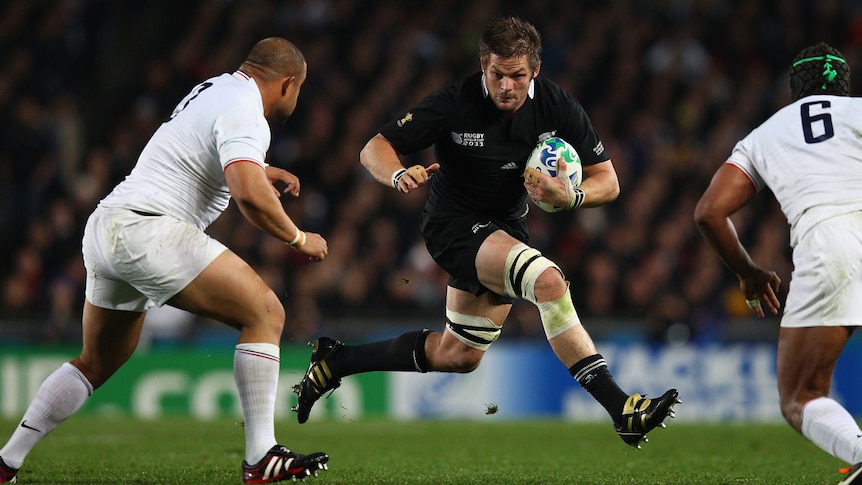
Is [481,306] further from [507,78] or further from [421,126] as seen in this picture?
[507,78]

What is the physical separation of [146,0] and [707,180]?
978cm

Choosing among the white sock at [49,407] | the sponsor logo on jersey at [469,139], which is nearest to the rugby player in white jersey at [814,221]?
the sponsor logo on jersey at [469,139]

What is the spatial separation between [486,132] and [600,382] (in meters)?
1.64

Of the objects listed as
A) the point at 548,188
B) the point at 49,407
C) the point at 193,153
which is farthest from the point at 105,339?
the point at 548,188

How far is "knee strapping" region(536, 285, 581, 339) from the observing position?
5977mm

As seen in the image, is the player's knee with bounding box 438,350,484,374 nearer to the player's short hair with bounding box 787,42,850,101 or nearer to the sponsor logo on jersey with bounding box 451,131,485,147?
the sponsor logo on jersey with bounding box 451,131,485,147

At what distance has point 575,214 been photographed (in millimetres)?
14750

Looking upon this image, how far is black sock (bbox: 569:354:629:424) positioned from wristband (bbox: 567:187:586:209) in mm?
844

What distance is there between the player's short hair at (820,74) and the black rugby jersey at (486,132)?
55.9 inches

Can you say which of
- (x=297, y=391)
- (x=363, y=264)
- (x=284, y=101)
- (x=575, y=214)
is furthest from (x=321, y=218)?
(x=284, y=101)

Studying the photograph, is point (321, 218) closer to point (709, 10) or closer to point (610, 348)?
point (610, 348)

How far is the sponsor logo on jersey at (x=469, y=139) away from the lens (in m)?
6.52

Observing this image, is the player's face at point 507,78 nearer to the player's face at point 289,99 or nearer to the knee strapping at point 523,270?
the knee strapping at point 523,270

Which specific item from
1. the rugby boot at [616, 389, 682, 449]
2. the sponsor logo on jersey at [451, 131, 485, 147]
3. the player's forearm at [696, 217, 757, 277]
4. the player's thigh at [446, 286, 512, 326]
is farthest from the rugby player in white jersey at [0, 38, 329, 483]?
the player's forearm at [696, 217, 757, 277]
